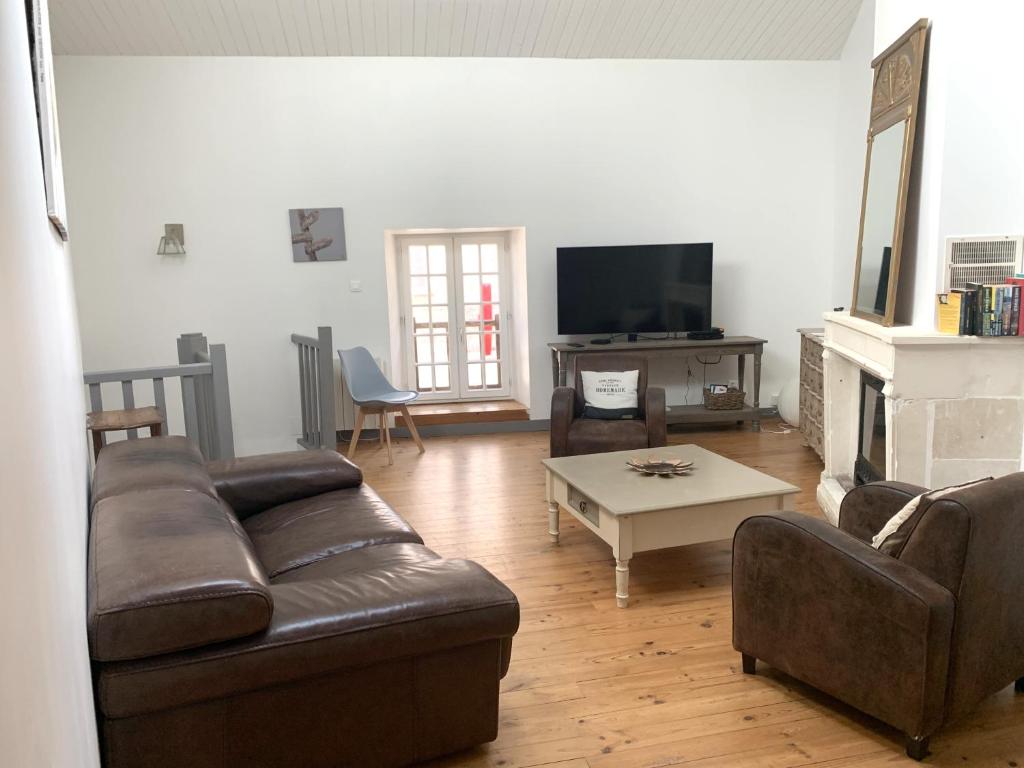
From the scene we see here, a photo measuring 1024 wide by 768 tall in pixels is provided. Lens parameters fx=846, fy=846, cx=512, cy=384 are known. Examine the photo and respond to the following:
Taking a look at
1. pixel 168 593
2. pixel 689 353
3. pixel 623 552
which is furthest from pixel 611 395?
pixel 168 593

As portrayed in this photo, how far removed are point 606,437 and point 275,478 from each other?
7.40ft

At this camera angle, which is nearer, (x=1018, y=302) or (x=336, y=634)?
(x=336, y=634)

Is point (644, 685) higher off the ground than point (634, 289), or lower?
lower

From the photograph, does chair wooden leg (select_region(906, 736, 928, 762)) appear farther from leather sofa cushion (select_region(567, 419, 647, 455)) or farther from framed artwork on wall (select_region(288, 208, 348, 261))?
framed artwork on wall (select_region(288, 208, 348, 261))

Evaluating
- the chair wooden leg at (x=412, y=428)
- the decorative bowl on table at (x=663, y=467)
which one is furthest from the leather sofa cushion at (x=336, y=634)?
the chair wooden leg at (x=412, y=428)

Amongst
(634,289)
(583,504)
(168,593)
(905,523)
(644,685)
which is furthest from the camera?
(634,289)

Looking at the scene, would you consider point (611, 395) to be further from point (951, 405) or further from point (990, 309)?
point (990, 309)

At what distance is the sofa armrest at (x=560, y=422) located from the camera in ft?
17.1

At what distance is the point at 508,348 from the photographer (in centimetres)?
766

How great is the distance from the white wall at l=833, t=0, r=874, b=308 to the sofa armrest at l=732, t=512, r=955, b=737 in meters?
4.21

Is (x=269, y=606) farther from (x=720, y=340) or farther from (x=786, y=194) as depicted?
(x=786, y=194)

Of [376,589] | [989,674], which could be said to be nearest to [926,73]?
[989,674]

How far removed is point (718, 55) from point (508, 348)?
301 centimetres

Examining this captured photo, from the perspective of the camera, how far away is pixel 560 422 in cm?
523
